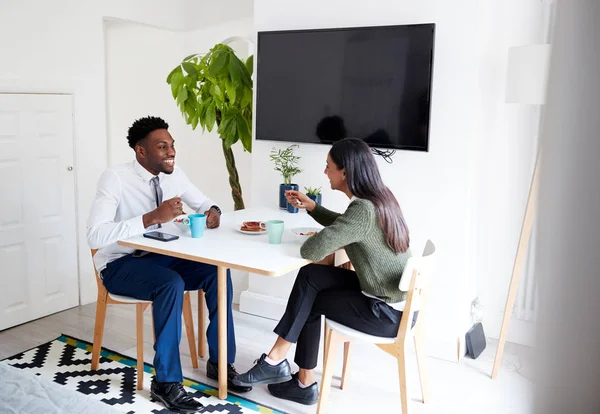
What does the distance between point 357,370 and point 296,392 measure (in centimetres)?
43

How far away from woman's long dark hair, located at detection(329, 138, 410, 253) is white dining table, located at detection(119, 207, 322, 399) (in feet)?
1.10

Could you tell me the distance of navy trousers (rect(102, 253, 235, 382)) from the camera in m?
2.45

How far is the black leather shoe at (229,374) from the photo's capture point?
2.61 metres

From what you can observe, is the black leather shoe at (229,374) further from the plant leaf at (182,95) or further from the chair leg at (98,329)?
the plant leaf at (182,95)

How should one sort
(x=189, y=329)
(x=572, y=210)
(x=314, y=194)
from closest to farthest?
(x=572, y=210)
(x=189, y=329)
(x=314, y=194)

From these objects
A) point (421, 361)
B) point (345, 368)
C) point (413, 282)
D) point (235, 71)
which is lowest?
point (345, 368)

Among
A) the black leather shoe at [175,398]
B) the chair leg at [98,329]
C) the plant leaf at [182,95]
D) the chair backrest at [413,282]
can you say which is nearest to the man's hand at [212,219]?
the chair leg at [98,329]

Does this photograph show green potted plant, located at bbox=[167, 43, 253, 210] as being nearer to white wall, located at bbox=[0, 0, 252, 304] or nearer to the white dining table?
white wall, located at bbox=[0, 0, 252, 304]

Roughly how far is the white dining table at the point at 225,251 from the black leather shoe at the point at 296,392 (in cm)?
24

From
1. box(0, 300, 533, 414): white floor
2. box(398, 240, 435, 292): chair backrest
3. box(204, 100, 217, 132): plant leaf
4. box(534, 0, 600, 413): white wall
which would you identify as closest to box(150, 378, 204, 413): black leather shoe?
box(0, 300, 533, 414): white floor

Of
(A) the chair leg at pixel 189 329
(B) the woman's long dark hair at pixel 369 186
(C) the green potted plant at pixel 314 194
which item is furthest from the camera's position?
(C) the green potted plant at pixel 314 194

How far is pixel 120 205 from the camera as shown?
2.65 meters

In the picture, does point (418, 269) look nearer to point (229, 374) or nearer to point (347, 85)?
point (229, 374)

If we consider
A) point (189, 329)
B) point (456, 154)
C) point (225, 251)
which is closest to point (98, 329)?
point (189, 329)
